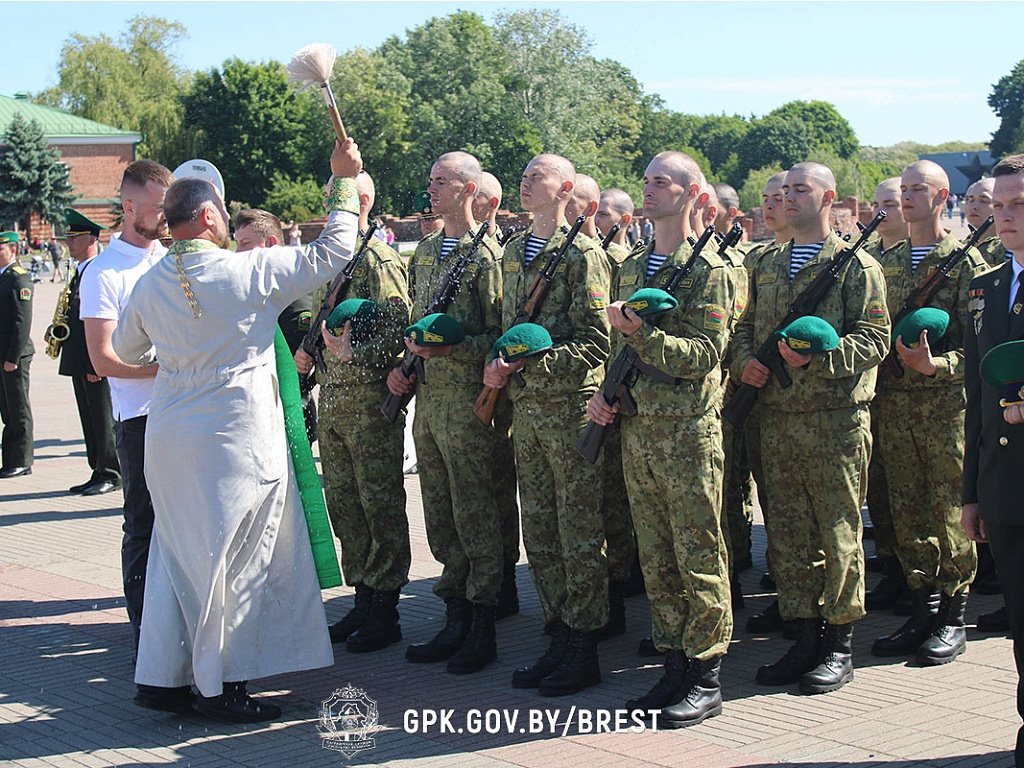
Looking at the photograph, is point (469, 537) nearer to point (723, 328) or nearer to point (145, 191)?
point (723, 328)

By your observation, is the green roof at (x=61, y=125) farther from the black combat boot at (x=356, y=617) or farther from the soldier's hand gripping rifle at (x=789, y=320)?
the soldier's hand gripping rifle at (x=789, y=320)

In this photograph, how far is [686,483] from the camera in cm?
548

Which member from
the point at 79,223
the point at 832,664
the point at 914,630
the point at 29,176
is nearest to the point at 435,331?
the point at 832,664

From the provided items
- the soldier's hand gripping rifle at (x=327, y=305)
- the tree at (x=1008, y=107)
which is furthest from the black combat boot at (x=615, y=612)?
the tree at (x=1008, y=107)

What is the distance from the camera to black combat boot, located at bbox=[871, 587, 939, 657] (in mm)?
6273

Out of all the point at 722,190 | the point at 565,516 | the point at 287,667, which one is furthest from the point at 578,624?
the point at 722,190

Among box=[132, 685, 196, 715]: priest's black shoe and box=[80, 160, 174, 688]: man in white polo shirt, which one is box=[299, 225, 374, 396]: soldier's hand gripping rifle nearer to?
box=[80, 160, 174, 688]: man in white polo shirt

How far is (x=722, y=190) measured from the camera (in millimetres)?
10062

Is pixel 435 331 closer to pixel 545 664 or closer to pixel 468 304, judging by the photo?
pixel 468 304

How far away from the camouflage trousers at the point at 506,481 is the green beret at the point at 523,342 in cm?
59

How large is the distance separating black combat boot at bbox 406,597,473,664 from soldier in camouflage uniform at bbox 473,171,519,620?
286 mm

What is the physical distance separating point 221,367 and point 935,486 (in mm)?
3511

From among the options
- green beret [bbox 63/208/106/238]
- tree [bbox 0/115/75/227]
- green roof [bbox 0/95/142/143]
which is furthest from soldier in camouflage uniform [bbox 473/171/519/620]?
green roof [bbox 0/95/142/143]

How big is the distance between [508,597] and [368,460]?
1152 millimetres
